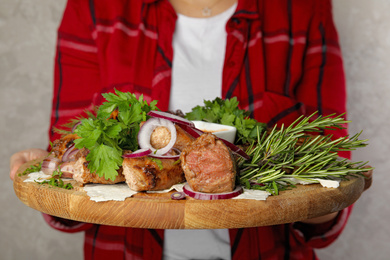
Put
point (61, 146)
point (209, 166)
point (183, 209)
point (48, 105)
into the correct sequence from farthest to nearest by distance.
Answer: point (48, 105) < point (61, 146) < point (209, 166) < point (183, 209)

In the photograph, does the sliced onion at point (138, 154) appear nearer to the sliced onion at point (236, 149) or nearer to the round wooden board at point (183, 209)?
the round wooden board at point (183, 209)

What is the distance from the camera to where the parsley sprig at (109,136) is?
124 cm

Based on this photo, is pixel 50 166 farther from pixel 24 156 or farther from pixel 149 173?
pixel 24 156

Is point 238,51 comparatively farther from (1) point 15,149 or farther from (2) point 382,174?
(1) point 15,149

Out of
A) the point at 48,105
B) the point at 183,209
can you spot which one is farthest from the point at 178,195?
the point at 48,105

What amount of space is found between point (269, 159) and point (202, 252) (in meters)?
0.94

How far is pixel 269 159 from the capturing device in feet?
4.41

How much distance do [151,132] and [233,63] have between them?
1.22 metres

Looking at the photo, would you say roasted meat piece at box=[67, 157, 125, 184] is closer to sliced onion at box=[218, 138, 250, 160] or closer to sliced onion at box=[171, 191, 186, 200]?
sliced onion at box=[171, 191, 186, 200]

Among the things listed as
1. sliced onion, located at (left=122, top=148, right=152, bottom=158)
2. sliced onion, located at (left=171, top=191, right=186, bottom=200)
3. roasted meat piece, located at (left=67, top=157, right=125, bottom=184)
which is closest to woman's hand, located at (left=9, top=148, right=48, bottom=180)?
roasted meat piece, located at (left=67, top=157, right=125, bottom=184)

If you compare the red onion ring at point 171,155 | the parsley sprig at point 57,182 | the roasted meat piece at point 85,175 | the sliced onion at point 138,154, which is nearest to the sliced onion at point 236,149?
the red onion ring at point 171,155

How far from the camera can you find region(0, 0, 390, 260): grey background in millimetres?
3174

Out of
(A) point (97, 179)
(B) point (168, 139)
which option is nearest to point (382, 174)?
(B) point (168, 139)

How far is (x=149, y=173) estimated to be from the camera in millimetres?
1208
